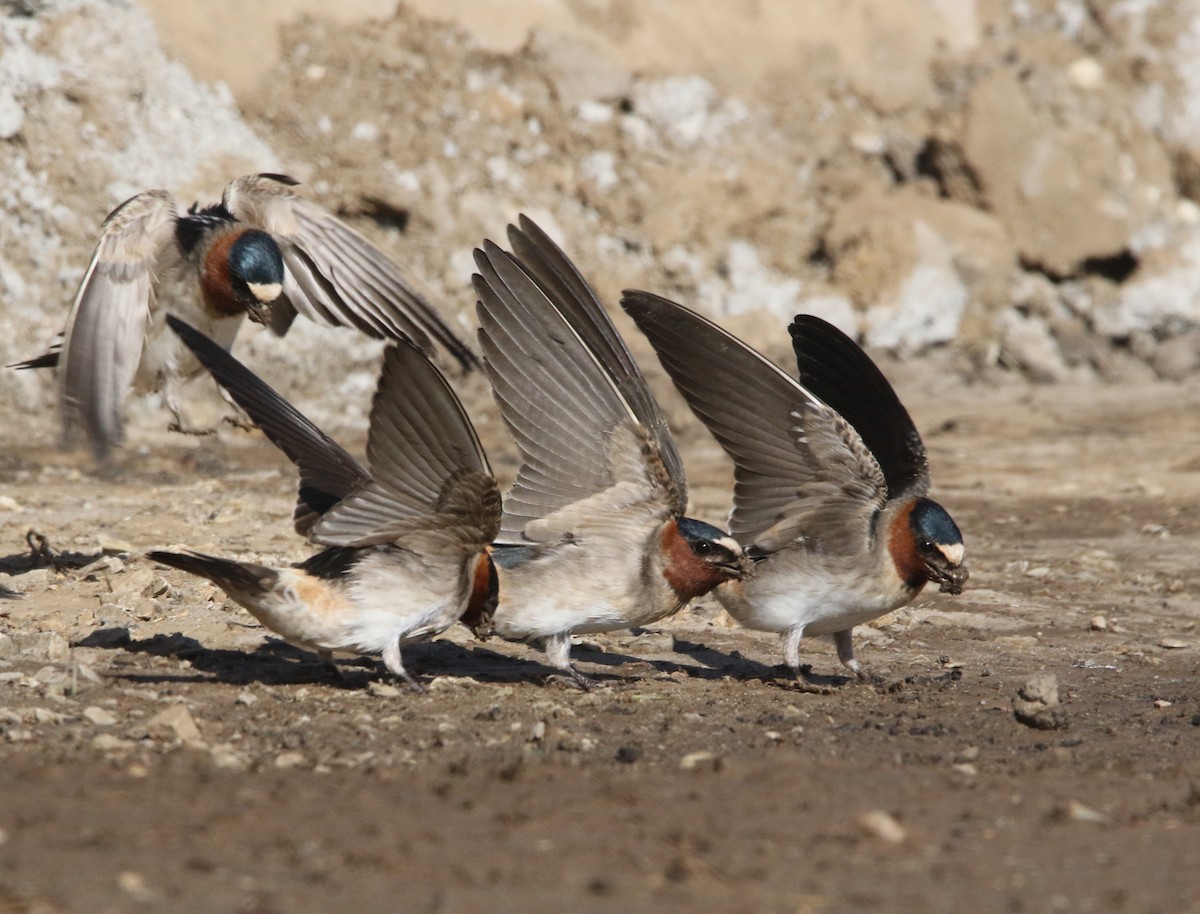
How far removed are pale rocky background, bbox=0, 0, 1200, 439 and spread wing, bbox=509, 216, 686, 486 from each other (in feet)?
17.8

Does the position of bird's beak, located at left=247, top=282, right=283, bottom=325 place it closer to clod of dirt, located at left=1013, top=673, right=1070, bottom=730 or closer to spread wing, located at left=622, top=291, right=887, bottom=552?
spread wing, located at left=622, top=291, right=887, bottom=552

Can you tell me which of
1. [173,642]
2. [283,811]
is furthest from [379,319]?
[283,811]

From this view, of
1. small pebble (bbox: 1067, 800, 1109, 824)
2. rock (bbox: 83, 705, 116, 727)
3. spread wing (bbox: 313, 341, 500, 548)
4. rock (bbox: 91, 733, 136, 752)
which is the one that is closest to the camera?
small pebble (bbox: 1067, 800, 1109, 824)

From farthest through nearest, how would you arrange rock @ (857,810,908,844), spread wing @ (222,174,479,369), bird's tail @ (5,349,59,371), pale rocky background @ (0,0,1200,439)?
pale rocky background @ (0,0,1200,439) < bird's tail @ (5,349,59,371) < spread wing @ (222,174,479,369) < rock @ (857,810,908,844)

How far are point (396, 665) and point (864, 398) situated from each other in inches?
101

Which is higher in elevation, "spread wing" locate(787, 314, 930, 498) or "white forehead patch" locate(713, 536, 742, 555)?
"spread wing" locate(787, 314, 930, 498)

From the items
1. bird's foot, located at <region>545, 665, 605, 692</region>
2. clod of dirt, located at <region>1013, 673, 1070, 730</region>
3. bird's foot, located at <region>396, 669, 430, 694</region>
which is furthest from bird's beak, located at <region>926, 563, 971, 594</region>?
bird's foot, located at <region>396, 669, 430, 694</region>

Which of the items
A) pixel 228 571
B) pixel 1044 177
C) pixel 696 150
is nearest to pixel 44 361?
pixel 228 571

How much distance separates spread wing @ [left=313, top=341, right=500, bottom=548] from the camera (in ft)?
18.1

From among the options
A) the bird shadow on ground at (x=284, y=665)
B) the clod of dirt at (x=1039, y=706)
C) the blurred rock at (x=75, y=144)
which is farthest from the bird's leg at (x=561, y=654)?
the blurred rock at (x=75, y=144)

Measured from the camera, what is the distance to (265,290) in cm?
720

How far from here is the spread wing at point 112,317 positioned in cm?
628

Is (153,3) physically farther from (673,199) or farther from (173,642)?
(173,642)

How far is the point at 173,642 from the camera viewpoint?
257 inches
